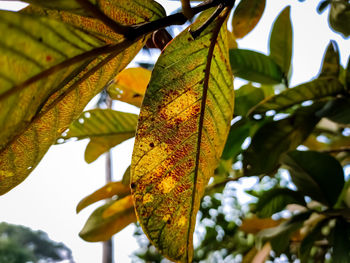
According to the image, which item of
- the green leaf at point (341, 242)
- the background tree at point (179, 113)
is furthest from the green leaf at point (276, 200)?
the green leaf at point (341, 242)

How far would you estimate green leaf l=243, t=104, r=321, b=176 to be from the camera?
0.86 metres

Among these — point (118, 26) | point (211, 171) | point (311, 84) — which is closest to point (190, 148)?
point (211, 171)

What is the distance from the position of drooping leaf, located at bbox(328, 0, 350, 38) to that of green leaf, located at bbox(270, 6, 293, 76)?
12cm

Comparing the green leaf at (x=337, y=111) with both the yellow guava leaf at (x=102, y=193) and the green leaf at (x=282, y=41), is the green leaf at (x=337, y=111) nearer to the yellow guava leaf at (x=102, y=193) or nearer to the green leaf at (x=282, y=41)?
the green leaf at (x=282, y=41)

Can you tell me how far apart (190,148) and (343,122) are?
380 mm

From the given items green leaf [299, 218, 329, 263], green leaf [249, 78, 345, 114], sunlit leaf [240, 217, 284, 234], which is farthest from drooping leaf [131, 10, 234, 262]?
sunlit leaf [240, 217, 284, 234]

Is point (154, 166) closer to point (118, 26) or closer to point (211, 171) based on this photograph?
point (211, 171)

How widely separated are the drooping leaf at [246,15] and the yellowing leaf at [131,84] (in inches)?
9.3

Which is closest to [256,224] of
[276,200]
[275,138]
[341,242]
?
[276,200]

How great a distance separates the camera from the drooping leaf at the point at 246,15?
86 centimetres

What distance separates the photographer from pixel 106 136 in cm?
98

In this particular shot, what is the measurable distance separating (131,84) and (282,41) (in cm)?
42

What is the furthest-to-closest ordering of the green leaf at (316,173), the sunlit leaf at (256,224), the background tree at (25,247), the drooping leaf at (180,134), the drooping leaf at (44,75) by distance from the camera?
the background tree at (25,247) < the sunlit leaf at (256,224) < the green leaf at (316,173) < the drooping leaf at (180,134) < the drooping leaf at (44,75)

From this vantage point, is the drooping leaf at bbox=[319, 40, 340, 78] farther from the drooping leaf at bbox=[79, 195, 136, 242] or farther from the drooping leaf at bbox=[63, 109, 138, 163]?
the drooping leaf at bbox=[79, 195, 136, 242]
